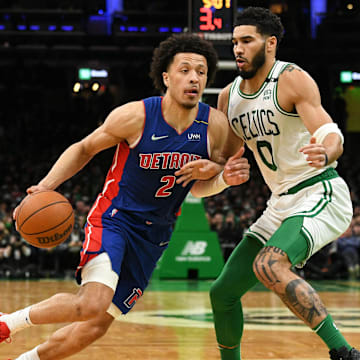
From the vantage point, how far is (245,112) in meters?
4.17

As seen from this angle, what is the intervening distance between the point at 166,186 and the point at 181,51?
870 mm

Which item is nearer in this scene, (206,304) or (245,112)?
(245,112)

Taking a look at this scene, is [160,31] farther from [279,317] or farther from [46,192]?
[46,192]

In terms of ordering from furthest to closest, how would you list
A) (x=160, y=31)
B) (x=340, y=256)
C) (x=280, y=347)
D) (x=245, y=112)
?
(x=160, y=31), (x=340, y=256), (x=280, y=347), (x=245, y=112)

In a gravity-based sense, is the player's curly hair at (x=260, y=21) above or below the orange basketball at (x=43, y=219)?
above

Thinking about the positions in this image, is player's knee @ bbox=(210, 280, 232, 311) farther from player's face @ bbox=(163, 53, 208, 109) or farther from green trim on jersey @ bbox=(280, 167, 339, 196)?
player's face @ bbox=(163, 53, 208, 109)

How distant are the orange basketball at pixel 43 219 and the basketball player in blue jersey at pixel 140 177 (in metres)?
0.10

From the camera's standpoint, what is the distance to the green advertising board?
11.6m

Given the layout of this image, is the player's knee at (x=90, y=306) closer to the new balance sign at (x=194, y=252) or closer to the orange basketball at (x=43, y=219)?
the orange basketball at (x=43, y=219)

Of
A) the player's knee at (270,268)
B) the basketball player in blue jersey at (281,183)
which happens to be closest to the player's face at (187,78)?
the basketball player in blue jersey at (281,183)

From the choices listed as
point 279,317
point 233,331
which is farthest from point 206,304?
point 233,331

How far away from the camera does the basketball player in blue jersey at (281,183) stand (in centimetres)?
358

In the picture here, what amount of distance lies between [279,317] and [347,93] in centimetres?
1699

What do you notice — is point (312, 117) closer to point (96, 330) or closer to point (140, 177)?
point (140, 177)
